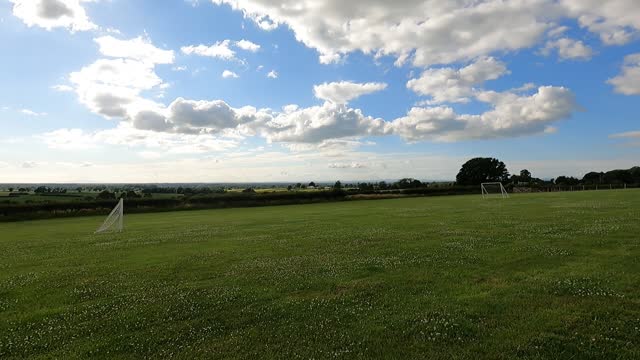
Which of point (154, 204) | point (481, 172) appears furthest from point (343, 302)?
point (481, 172)

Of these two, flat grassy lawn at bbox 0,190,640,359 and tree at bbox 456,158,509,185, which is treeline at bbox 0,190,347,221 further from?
tree at bbox 456,158,509,185

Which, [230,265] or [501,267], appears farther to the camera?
[230,265]

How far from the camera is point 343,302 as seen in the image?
32.7 ft

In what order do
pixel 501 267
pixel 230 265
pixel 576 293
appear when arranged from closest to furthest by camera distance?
pixel 576 293 < pixel 501 267 < pixel 230 265

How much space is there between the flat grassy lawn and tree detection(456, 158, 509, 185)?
129 meters

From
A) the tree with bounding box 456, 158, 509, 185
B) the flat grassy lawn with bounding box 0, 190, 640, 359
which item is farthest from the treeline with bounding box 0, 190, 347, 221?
the tree with bounding box 456, 158, 509, 185

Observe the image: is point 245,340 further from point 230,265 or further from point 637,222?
point 637,222

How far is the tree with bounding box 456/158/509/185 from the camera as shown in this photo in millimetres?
140500

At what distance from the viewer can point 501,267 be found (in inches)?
503

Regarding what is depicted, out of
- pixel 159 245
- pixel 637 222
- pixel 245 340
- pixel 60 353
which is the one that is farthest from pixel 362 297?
pixel 637 222

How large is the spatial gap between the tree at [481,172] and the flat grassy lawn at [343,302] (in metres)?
129

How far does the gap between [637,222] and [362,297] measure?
64.4ft

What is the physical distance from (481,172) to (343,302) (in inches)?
Answer: 5609

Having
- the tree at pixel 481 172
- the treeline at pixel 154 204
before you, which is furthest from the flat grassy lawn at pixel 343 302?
the tree at pixel 481 172
